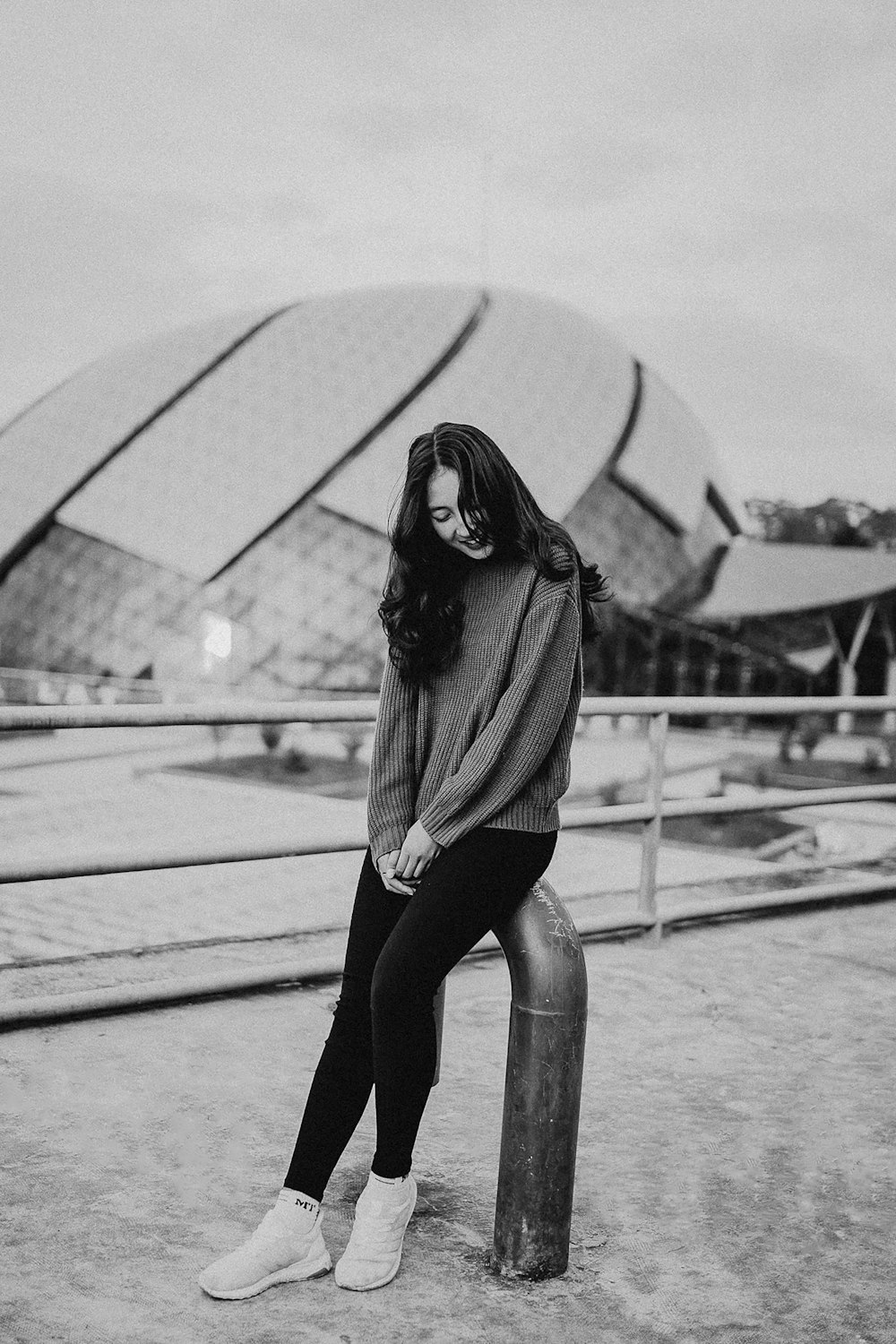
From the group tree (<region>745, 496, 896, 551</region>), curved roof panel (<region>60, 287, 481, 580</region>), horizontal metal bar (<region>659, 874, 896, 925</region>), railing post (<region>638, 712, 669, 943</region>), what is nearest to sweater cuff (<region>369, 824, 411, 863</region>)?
railing post (<region>638, 712, 669, 943</region>)

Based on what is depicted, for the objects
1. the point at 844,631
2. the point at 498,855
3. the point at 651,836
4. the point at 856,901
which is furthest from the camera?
the point at 844,631

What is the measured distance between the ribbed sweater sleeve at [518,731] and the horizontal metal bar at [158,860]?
4.40 feet

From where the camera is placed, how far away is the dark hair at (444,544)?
80.4 inches

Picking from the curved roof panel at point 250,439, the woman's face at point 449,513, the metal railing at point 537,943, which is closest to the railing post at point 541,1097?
the metal railing at point 537,943

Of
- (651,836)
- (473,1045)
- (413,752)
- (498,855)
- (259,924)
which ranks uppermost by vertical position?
(413,752)

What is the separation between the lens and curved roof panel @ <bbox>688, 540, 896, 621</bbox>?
30.4 meters

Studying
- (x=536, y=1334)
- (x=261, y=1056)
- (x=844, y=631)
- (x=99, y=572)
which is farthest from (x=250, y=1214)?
(x=844, y=631)

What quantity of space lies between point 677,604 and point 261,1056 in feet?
95.9

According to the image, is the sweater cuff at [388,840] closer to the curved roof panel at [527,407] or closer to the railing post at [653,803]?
the railing post at [653,803]

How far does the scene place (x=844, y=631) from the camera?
33625 millimetres

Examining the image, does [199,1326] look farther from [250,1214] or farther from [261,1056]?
[261,1056]

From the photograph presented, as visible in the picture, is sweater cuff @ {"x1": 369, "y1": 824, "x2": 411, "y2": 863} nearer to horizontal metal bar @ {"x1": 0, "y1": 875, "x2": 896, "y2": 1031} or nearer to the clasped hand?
the clasped hand

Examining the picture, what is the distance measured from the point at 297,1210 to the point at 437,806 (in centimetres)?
71

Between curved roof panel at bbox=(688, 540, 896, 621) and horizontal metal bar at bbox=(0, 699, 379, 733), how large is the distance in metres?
28.1
